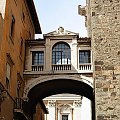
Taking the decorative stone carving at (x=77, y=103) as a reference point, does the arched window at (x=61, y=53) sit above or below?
above

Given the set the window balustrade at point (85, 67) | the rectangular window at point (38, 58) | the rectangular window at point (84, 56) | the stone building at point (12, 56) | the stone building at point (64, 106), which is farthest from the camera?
the stone building at point (64, 106)

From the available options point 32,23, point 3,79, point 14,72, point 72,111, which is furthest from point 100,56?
point 72,111

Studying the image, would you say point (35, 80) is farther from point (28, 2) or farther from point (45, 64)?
point (28, 2)

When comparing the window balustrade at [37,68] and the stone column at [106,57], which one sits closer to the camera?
the stone column at [106,57]

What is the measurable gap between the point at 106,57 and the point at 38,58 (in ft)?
25.5

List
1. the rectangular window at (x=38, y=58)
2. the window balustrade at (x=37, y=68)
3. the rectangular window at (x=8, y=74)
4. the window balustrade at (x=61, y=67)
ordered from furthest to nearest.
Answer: the rectangular window at (x=38, y=58) → the window balustrade at (x=37, y=68) → the window balustrade at (x=61, y=67) → the rectangular window at (x=8, y=74)

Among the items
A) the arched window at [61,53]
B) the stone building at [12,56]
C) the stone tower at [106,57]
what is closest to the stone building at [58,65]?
the arched window at [61,53]

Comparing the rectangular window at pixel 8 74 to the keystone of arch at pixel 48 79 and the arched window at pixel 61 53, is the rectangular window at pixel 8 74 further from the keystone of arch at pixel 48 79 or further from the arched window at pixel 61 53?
the arched window at pixel 61 53

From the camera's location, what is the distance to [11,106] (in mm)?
16891

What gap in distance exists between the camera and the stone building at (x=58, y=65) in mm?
19516

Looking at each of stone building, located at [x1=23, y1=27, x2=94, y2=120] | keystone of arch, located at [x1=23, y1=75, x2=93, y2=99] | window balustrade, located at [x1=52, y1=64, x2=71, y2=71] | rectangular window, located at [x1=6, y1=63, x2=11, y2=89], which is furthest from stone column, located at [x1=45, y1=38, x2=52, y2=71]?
rectangular window, located at [x1=6, y1=63, x2=11, y2=89]

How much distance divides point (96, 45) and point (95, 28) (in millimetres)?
763

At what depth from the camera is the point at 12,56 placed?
1748 cm

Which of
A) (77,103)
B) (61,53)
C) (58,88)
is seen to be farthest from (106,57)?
(77,103)
